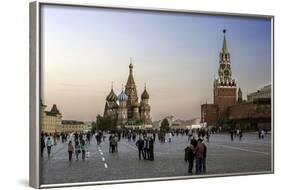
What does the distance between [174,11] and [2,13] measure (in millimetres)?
2479

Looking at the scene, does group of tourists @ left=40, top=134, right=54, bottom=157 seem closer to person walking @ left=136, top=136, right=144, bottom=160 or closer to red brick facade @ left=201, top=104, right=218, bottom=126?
person walking @ left=136, top=136, right=144, bottom=160

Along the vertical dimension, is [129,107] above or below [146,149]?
above

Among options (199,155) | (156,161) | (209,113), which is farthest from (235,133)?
(156,161)

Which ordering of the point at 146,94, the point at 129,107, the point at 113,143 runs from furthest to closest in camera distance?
the point at 129,107
the point at 146,94
the point at 113,143

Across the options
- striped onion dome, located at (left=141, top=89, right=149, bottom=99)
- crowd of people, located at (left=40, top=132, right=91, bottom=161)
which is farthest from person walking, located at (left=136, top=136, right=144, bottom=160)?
crowd of people, located at (left=40, top=132, right=91, bottom=161)

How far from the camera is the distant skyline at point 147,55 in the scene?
9.33 metres

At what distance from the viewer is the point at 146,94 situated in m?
9.93

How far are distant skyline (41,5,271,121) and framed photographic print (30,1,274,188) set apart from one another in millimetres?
14

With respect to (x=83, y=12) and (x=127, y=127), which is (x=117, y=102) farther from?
(x=83, y=12)

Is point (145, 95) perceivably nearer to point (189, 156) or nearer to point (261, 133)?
point (189, 156)

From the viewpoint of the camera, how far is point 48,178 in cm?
922

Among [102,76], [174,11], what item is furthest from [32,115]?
[174,11]

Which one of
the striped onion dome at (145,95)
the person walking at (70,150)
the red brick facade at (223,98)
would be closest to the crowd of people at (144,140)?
the person walking at (70,150)

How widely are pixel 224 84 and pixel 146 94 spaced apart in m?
1.28
